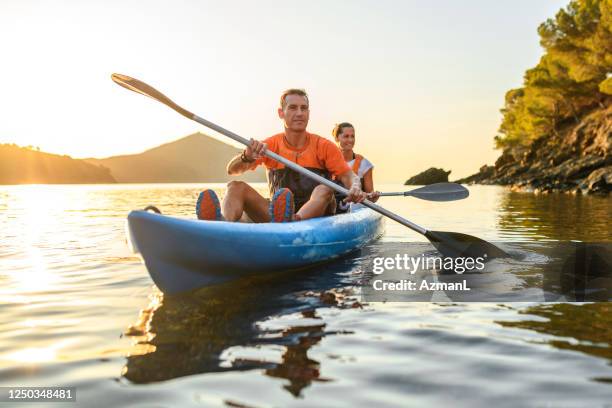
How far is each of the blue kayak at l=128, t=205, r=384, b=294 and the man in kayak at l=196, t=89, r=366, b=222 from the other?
287mm

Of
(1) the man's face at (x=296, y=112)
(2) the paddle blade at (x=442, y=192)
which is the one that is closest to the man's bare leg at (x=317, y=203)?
Answer: (1) the man's face at (x=296, y=112)

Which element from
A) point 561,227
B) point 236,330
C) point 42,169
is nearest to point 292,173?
point 236,330

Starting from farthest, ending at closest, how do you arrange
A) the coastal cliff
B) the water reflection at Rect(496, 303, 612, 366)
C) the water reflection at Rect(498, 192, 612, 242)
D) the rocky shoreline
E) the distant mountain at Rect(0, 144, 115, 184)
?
the distant mountain at Rect(0, 144, 115, 184), the coastal cliff, the rocky shoreline, the water reflection at Rect(498, 192, 612, 242), the water reflection at Rect(496, 303, 612, 366)

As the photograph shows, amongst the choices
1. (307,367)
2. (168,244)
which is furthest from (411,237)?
(307,367)

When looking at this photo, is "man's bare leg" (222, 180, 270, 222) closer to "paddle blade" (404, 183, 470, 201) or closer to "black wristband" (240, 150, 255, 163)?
"black wristband" (240, 150, 255, 163)

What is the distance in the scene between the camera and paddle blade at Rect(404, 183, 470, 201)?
730 centimetres

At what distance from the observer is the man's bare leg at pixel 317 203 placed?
5714 mm

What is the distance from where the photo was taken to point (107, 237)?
907 centimetres

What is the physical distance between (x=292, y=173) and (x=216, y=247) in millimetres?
2194

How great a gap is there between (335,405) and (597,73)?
3297 centimetres

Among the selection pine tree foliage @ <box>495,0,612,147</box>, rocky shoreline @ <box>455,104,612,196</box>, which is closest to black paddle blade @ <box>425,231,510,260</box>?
rocky shoreline @ <box>455,104,612,196</box>

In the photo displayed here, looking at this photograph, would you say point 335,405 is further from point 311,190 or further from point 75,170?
point 75,170

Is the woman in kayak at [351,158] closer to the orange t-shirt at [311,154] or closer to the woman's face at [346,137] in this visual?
the woman's face at [346,137]

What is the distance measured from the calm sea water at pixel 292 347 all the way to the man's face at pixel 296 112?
1799 millimetres
